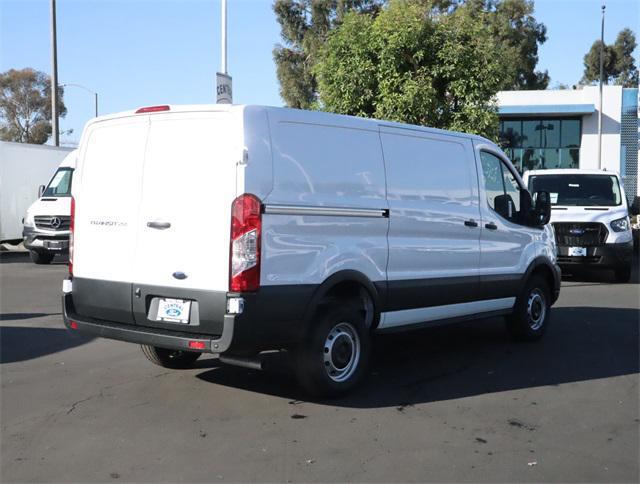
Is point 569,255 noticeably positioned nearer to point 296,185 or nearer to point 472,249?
point 472,249

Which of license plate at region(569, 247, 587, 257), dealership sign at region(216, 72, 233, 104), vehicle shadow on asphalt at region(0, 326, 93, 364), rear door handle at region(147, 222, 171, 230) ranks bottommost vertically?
vehicle shadow on asphalt at region(0, 326, 93, 364)

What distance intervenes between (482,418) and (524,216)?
10.6ft

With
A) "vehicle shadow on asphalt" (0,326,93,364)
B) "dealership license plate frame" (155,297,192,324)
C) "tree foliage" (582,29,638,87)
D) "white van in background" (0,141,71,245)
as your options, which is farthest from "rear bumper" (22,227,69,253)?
"tree foliage" (582,29,638,87)

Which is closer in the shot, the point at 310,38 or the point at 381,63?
the point at 381,63

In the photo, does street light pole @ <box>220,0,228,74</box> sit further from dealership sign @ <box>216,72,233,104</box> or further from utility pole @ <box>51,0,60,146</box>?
utility pole @ <box>51,0,60,146</box>

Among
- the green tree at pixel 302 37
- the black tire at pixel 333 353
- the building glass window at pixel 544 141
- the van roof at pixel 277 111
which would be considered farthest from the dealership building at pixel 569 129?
the black tire at pixel 333 353

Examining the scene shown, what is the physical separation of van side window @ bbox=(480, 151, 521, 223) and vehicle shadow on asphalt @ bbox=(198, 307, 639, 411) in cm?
148

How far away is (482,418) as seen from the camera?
5367 mm

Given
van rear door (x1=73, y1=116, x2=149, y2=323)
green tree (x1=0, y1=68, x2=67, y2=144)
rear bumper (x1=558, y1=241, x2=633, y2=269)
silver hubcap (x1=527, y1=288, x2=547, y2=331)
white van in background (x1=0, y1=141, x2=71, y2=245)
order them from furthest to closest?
green tree (x1=0, y1=68, x2=67, y2=144) → white van in background (x1=0, y1=141, x2=71, y2=245) → rear bumper (x1=558, y1=241, x2=633, y2=269) → silver hubcap (x1=527, y1=288, x2=547, y2=331) → van rear door (x1=73, y1=116, x2=149, y2=323)

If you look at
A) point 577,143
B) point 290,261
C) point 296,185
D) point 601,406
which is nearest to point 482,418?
point 601,406

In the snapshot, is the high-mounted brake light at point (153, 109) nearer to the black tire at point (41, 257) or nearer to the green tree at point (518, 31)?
the black tire at point (41, 257)

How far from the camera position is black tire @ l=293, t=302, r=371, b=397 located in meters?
5.57

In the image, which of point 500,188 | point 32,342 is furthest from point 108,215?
point 500,188

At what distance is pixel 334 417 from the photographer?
5.37 m
